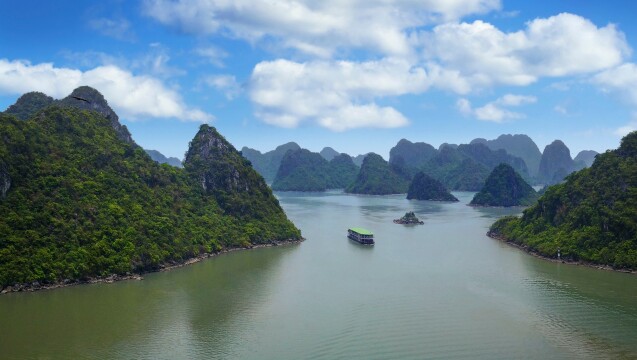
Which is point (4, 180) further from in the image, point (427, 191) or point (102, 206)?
point (427, 191)

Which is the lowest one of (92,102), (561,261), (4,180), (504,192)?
(561,261)

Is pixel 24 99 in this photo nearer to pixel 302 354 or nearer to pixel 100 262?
pixel 100 262

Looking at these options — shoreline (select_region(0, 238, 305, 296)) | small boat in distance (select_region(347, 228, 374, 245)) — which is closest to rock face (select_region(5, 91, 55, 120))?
shoreline (select_region(0, 238, 305, 296))

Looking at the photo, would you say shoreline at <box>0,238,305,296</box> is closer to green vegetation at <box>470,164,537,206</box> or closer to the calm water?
the calm water

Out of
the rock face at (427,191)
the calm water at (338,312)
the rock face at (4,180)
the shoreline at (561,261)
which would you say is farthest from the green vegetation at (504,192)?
the rock face at (4,180)

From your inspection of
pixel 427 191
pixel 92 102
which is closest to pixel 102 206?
pixel 92 102

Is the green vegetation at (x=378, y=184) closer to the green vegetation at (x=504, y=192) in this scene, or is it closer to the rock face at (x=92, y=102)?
the green vegetation at (x=504, y=192)

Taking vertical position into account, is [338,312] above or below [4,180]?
below
